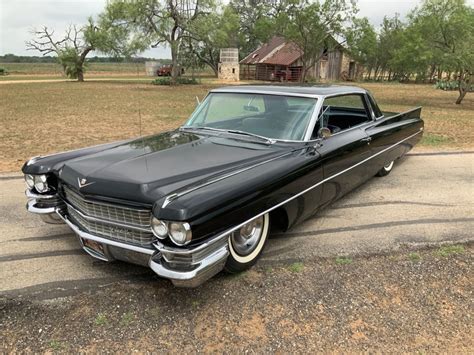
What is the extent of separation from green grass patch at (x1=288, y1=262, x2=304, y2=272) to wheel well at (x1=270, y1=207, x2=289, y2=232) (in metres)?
0.34

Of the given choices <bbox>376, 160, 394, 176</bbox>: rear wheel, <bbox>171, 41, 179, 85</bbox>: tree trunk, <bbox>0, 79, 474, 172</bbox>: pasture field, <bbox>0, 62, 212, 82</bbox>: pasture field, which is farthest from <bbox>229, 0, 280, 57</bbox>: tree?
<bbox>376, 160, 394, 176</bbox>: rear wheel

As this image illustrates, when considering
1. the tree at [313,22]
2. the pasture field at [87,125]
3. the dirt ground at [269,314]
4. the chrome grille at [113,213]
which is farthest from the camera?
the tree at [313,22]

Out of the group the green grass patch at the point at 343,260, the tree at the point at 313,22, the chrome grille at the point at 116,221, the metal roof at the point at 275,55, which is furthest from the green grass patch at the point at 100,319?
the metal roof at the point at 275,55

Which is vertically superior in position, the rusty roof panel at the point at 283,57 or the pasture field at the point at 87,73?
the rusty roof panel at the point at 283,57

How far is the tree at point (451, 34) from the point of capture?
53.0 ft

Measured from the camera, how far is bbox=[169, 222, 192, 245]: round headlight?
2.46m

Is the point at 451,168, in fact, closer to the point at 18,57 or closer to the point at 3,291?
the point at 3,291

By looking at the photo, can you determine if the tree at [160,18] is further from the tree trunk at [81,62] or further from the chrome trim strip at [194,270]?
the chrome trim strip at [194,270]

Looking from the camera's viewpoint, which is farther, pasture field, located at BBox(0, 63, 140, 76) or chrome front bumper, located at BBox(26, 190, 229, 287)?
pasture field, located at BBox(0, 63, 140, 76)

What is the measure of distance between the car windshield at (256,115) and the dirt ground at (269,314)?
131cm

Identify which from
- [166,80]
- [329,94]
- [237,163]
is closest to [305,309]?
[237,163]

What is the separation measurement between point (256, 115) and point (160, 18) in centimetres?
2710

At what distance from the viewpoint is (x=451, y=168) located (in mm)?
6523

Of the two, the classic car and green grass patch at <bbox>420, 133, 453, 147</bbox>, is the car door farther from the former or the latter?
green grass patch at <bbox>420, 133, 453, 147</bbox>
